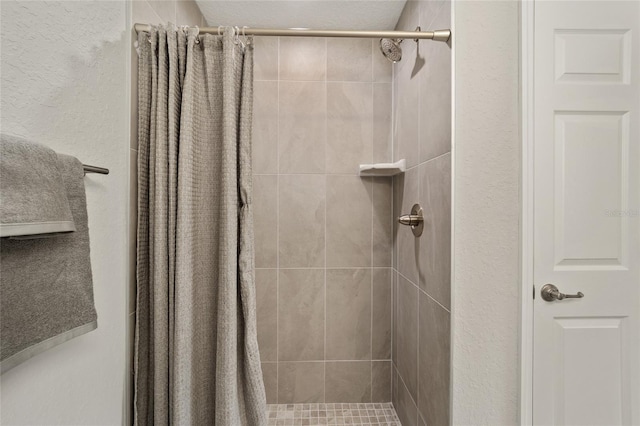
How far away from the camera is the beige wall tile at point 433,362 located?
3.36ft

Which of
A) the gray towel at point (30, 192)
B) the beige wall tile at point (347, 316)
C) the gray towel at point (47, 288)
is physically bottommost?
the beige wall tile at point (347, 316)

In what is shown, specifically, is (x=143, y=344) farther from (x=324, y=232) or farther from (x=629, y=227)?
(x=629, y=227)

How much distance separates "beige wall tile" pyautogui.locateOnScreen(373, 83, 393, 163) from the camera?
1.68 metres

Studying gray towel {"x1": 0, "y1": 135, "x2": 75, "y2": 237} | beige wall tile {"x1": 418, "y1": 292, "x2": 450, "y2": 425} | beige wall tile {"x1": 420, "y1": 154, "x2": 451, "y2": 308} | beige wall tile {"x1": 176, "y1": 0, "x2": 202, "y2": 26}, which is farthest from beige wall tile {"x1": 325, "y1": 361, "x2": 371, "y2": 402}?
beige wall tile {"x1": 176, "y1": 0, "x2": 202, "y2": 26}

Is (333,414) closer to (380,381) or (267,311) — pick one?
(380,381)

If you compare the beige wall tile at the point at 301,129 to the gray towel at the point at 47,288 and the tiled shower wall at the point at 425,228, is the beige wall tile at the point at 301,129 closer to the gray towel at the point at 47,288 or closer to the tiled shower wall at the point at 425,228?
the tiled shower wall at the point at 425,228

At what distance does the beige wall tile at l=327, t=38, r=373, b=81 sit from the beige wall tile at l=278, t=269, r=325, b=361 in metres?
1.06

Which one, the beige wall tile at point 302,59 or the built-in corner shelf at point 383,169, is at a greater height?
the beige wall tile at point 302,59

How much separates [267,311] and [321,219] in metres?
0.57

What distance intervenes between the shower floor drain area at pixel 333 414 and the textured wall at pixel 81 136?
34.2 inches

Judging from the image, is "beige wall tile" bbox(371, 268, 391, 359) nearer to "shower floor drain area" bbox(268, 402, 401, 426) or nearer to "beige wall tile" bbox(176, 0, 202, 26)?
"shower floor drain area" bbox(268, 402, 401, 426)

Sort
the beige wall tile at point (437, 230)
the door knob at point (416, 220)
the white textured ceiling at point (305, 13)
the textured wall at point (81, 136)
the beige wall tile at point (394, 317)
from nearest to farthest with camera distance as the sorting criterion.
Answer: the textured wall at point (81, 136)
the beige wall tile at point (437, 230)
the door knob at point (416, 220)
the white textured ceiling at point (305, 13)
the beige wall tile at point (394, 317)

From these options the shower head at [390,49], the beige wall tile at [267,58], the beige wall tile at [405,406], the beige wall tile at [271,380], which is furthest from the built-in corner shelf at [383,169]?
the beige wall tile at [271,380]

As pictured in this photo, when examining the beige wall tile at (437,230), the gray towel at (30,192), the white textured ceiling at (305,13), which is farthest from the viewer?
the white textured ceiling at (305,13)
